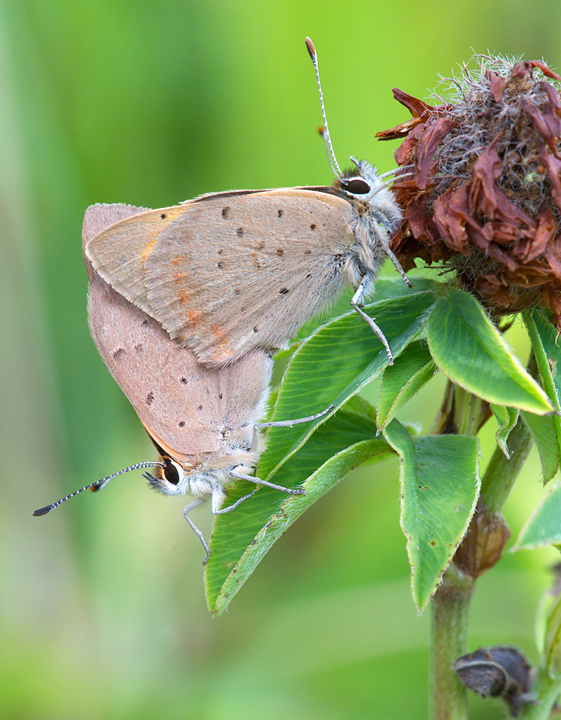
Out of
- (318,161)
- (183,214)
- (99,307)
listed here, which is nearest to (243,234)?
(183,214)

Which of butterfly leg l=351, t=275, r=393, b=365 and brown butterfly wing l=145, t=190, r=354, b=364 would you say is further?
brown butterfly wing l=145, t=190, r=354, b=364

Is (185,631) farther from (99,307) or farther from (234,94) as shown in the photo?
(234,94)

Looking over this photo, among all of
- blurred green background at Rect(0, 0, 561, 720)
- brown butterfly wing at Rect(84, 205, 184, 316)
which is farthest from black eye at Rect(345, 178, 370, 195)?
blurred green background at Rect(0, 0, 561, 720)

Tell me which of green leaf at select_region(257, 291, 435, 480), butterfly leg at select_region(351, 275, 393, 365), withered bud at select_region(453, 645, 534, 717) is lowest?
withered bud at select_region(453, 645, 534, 717)

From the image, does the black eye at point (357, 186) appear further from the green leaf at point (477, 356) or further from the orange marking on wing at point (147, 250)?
the orange marking on wing at point (147, 250)

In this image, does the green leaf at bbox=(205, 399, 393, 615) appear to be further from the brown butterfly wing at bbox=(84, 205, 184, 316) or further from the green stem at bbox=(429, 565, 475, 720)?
the brown butterfly wing at bbox=(84, 205, 184, 316)

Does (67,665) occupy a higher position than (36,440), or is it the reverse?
(36,440)
